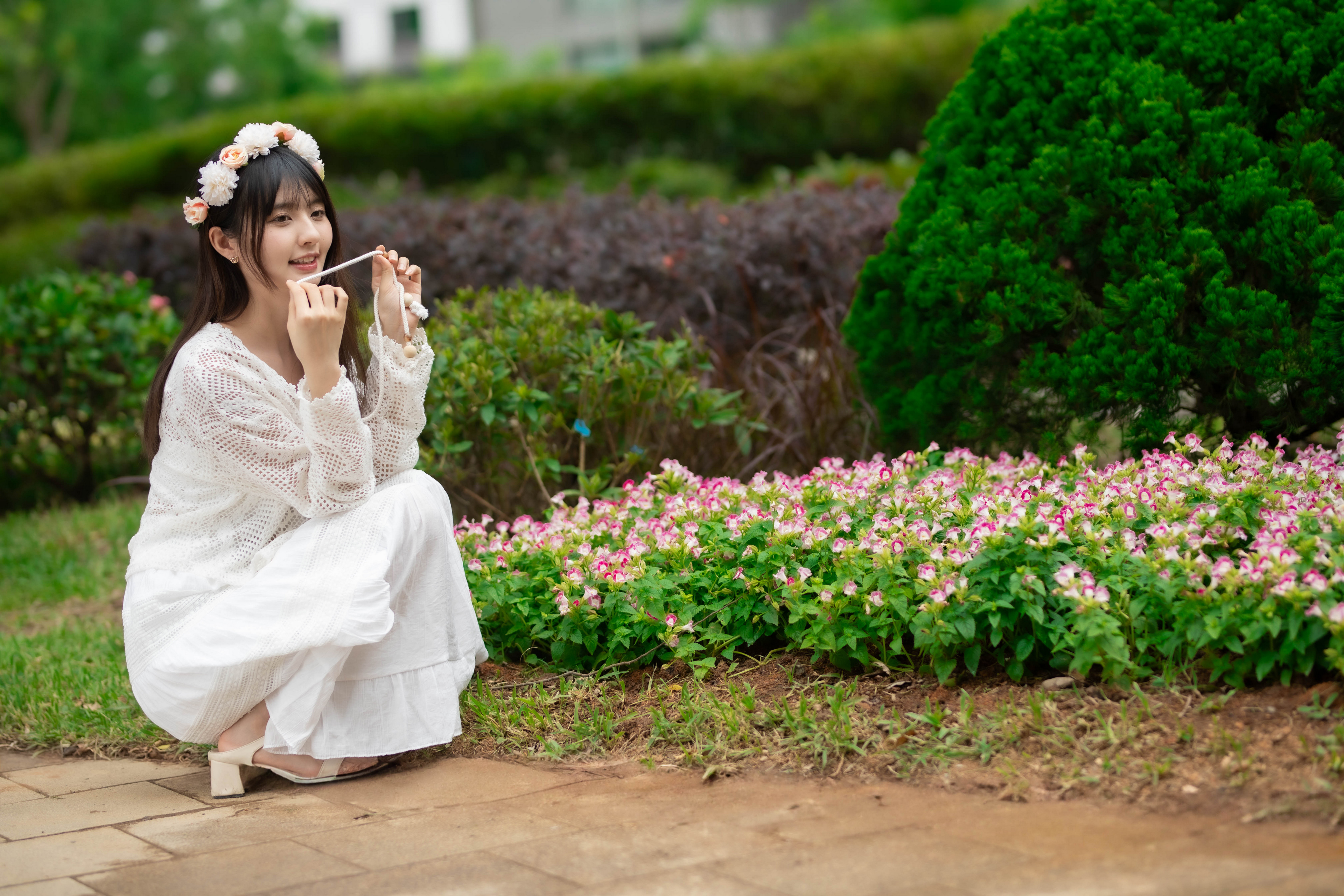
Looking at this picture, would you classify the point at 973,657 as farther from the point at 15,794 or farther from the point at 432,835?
the point at 15,794

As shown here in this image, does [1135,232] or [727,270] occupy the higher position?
[1135,232]

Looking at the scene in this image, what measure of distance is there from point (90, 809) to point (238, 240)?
1.37 meters

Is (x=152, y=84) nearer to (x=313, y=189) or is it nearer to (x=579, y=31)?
(x=579, y=31)

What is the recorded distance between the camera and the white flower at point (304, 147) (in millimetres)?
3240

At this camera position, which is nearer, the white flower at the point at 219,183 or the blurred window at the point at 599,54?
the white flower at the point at 219,183

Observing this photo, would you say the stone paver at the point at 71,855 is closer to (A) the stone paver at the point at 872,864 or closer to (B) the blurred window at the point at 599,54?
(A) the stone paver at the point at 872,864

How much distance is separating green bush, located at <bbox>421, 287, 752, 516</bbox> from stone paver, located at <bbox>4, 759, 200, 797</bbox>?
146cm

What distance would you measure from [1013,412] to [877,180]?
348 cm

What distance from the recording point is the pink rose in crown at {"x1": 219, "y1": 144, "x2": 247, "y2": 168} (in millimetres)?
3088

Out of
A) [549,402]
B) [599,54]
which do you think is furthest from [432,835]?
[599,54]

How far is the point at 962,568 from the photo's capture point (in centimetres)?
292

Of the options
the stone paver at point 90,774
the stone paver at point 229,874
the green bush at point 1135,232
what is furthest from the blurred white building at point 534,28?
the stone paver at point 229,874

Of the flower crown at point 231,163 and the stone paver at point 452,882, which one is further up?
the flower crown at point 231,163

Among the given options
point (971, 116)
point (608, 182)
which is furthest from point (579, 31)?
point (971, 116)
